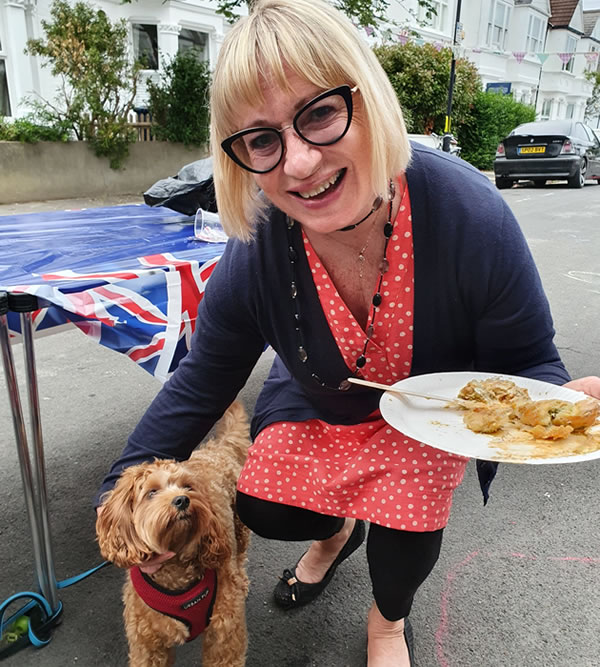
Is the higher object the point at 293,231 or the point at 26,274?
the point at 293,231

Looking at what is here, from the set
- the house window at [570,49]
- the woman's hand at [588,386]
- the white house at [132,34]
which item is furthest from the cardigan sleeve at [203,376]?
the house window at [570,49]

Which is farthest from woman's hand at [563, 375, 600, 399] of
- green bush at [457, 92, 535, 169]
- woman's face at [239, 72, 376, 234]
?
green bush at [457, 92, 535, 169]

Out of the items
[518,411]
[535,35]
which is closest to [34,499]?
[518,411]

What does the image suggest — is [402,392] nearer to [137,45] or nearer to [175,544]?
[175,544]

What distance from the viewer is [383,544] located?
69.9 inches

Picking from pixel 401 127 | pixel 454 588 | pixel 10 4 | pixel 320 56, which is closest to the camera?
pixel 320 56

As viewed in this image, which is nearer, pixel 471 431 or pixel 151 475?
pixel 471 431

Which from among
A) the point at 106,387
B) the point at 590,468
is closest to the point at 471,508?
the point at 590,468

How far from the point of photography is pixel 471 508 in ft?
9.41

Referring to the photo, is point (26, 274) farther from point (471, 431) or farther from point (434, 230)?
point (471, 431)

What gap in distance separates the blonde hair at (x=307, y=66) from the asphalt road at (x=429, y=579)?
158 centimetres

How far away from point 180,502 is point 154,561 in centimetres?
20

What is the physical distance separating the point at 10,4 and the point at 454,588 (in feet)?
45.8

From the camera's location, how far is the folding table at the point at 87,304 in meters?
1.80
